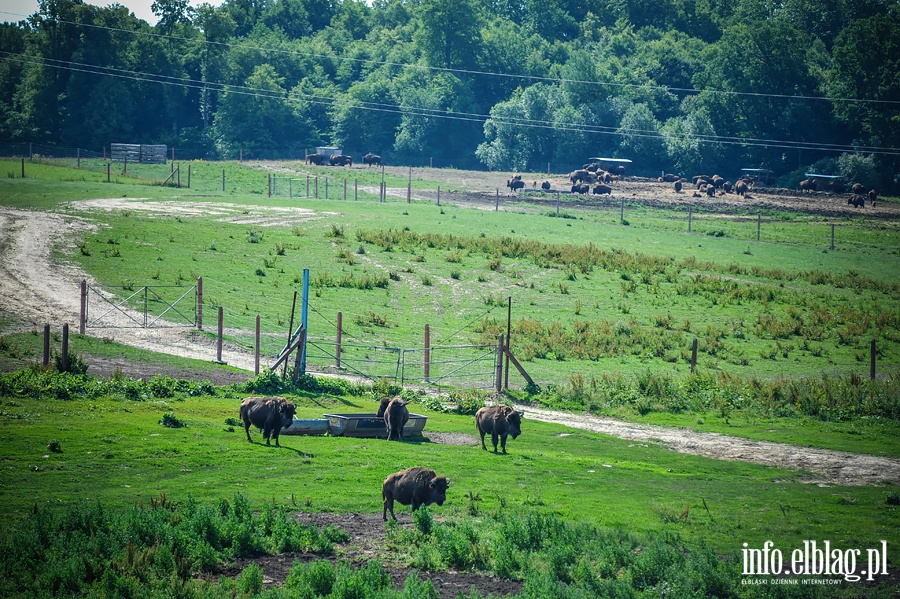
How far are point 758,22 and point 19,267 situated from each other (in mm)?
111713

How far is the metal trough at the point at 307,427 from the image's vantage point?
87.9ft

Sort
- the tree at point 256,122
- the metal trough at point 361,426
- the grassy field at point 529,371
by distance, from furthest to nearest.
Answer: the tree at point 256,122 → the metal trough at point 361,426 → the grassy field at point 529,371

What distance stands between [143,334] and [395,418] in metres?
16.6

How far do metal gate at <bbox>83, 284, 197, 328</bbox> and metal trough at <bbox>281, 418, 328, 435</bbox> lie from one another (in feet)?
50.6

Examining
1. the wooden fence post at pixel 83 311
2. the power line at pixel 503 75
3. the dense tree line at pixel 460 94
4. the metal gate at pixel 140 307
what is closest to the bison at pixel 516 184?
the dense tree line at pixel 460 94

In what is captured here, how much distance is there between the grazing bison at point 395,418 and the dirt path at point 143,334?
22.0ft

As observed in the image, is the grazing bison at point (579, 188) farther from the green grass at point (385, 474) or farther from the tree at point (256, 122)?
the green grass at point (385, 474)

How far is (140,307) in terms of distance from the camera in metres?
42.8

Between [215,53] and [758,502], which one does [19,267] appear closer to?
[758,502]

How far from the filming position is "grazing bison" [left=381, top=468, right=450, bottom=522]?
1989 centimetres

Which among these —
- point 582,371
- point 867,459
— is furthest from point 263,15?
point 867,459

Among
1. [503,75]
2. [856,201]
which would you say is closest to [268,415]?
[856,201]

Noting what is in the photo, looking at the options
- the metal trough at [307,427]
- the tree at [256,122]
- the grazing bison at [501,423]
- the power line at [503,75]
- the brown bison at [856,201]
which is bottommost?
the metal trough at [307,427]

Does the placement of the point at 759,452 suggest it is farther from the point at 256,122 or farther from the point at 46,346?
the point at 256,122
